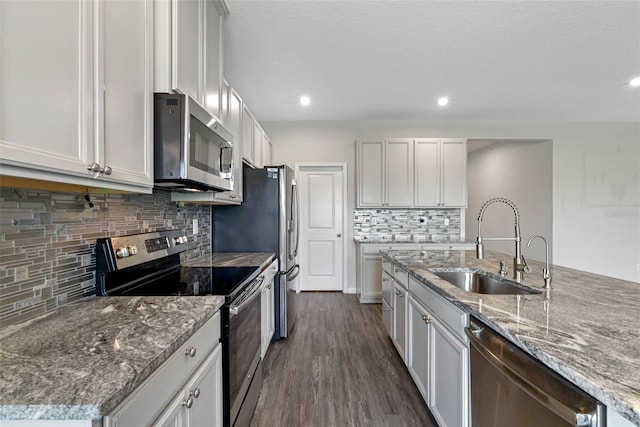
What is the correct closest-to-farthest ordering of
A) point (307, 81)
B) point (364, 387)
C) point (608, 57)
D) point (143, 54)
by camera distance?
1. point (143, 54)
2. point (364, 387)
3. point (608, 57)
4. point (307, 81)

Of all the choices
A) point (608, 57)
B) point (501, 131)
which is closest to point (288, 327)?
point (608, 57)

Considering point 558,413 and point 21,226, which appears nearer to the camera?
point 558,413

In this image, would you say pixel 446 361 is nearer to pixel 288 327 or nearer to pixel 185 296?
pixel 185 296

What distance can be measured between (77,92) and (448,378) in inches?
74.2

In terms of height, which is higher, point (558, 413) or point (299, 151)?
point (299, 151)

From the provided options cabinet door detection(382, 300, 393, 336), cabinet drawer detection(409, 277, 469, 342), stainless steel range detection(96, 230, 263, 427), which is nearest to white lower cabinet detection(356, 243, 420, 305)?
cabinet door detection(382, 300, 393, 336)

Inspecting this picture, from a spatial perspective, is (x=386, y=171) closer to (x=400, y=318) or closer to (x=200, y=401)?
(x=400, y=318)

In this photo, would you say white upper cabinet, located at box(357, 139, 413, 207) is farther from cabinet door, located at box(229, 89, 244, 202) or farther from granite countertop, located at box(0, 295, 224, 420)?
granite countertop, located at box(0, 295, 224, 420)

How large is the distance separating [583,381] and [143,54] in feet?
5.89

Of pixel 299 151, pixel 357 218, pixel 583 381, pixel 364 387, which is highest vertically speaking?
pixel 299 151

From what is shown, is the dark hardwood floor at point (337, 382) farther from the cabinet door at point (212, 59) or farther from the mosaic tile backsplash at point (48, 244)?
the cabinet door at point (212, 59)

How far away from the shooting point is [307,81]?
315cm

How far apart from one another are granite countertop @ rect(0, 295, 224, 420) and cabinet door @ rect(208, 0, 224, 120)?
1206 mm

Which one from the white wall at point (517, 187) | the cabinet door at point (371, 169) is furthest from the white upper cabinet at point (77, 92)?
the white wall at point (517, 187)
